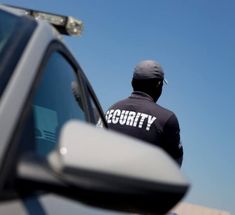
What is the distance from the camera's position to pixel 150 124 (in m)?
5.02

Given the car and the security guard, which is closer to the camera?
A: the car

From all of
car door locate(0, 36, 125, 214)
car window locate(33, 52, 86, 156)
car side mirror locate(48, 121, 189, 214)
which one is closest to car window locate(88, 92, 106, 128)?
car door locate(0, 36, 125, 214)

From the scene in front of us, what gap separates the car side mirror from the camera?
5.41 feet

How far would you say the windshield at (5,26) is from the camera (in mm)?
2203

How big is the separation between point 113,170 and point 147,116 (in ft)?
11.2

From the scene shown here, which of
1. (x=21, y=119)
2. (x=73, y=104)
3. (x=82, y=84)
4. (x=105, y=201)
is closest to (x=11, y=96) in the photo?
(x=21, y=119)

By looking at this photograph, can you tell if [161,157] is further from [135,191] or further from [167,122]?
[167,122]

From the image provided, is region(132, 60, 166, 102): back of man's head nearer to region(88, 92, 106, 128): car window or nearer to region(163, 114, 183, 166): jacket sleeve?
region(163, 114, 183, 166): jacket sleeve

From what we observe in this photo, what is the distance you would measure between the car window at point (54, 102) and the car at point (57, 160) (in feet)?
0.08

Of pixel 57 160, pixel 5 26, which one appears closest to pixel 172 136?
pixel 5 26

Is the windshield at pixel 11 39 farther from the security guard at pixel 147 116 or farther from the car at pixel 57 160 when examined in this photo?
the security guard at pixel 147 116

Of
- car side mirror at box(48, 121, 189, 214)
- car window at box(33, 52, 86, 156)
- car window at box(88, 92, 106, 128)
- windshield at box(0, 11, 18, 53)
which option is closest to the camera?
car side mirror at box(48, 121, 189, 214)

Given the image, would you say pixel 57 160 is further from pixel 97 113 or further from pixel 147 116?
pixel 147 116

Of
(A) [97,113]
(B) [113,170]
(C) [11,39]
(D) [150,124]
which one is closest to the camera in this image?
(B) [113,170]
